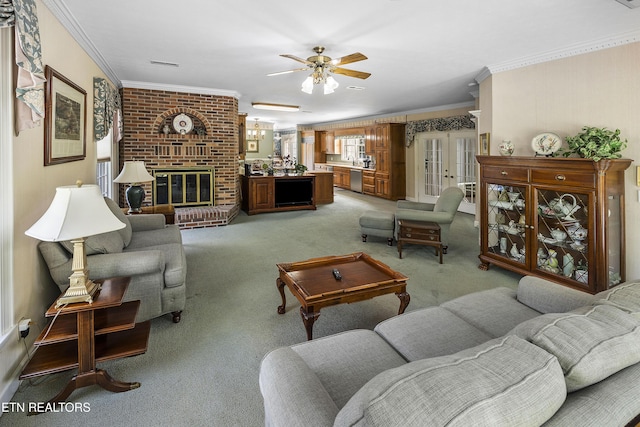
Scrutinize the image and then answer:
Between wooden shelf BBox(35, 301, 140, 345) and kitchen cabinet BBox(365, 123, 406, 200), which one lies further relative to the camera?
kitchen cabinet BBox(365, 123, 406, 200)

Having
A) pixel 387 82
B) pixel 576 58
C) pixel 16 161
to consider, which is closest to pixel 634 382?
pixel 16 161

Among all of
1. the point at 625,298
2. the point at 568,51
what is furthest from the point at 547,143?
the point at 625,298

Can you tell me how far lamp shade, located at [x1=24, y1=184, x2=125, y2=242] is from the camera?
1.71 meters

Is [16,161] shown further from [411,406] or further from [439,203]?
[439,203]

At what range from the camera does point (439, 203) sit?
4723 mm

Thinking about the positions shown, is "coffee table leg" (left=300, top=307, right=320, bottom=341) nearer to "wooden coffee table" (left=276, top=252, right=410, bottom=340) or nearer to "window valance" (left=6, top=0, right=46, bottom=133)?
"wooden coffee table" (left=276, top=252, right=410, bottom=340)

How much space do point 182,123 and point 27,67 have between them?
4.48m

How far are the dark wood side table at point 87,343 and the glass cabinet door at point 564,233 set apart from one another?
365 cm

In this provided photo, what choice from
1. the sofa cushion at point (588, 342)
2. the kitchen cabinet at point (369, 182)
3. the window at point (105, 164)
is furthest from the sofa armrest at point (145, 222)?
the kitchen cabinet at point (369, 182)

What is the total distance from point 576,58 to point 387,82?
2.58m

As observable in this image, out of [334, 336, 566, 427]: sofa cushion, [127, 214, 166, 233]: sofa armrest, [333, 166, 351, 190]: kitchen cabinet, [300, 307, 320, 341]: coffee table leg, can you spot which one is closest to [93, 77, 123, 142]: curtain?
[127, 214, 166, 233]: sofa armrest

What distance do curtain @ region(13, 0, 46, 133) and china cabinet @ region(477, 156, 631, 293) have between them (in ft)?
13.2

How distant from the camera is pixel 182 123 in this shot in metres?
6.21

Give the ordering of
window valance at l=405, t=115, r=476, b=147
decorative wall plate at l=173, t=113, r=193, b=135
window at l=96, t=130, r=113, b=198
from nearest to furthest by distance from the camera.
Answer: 1. window at l=96, t=130, r=113, b=198
2. decorative wall plate at l=173, t=113, r=193, b=135
3. window valance at l=405, t=115, r=476, b=147
